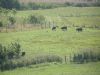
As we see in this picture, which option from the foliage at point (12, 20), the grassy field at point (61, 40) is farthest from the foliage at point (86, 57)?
the foliage at point (12, 20)

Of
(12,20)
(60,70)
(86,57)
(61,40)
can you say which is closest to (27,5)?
(12,20)

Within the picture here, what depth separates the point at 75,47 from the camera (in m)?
4.71

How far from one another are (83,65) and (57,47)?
532 mm

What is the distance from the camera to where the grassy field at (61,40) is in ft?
14.6

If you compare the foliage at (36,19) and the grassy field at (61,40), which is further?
the foliage at (36,19)

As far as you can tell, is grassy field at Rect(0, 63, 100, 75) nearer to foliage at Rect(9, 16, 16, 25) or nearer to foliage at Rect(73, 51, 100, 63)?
foliage at Rect(73, 51, 100, 63)

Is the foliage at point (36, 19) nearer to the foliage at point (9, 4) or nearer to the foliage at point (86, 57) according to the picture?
the foliage at point (9, 4)

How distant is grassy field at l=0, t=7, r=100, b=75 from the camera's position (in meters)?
4.45

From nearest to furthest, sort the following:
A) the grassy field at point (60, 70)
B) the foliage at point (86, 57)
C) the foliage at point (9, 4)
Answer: the grassy field at point (60, 70), the foliage at point (9, 4), the foliage at point (86, 57)

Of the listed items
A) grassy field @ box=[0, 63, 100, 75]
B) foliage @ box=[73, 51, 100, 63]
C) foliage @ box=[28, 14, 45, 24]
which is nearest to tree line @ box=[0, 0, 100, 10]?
foliage @ box=[28, 14, 45, 24]

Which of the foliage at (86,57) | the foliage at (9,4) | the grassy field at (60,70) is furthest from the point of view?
the foliage at (86,57)

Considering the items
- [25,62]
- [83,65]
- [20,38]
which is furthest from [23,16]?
[83,65]

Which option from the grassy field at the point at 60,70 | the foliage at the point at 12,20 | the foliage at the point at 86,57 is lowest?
the grassy field at the point at 60,70

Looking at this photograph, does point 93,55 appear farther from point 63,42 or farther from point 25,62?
point 25,62
